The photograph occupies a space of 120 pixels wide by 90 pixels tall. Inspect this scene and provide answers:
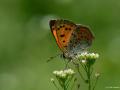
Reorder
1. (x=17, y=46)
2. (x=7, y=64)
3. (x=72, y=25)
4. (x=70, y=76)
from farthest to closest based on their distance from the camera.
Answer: (x=17, y=46)
(x=7, y=64)
(x=72, y=25)
(x=70, y=76)

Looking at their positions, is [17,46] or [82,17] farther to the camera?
[82,17]

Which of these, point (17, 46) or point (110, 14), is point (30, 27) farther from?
point (110, 14)

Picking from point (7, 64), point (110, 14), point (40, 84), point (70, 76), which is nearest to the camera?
point (70, 76)

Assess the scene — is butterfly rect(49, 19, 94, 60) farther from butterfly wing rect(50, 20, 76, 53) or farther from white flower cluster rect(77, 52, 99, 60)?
white flower cluster rect(77, 52, 99, 60)

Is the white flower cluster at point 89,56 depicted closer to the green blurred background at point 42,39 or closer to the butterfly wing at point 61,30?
Answer: the butterfly wing at point 61,30

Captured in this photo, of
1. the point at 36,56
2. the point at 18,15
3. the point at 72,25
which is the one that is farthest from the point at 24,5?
the point at 72,25

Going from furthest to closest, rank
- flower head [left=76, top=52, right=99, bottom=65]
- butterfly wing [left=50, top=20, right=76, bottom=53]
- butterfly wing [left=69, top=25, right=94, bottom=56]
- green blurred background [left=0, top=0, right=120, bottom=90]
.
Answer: green blurred background [left=0, top=0, right=120, bottom=90] → butterfly wing [left=69, top=25, right=94, bottom=56] → butterfly wing [left=50, top=20, right=76, bottom=53] → flower head [left=76, top=52, right=99, bottom=65]

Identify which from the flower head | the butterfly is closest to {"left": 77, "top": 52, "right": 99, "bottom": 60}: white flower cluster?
the flower head
